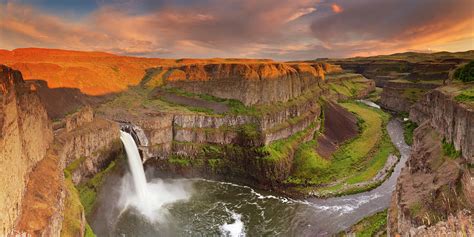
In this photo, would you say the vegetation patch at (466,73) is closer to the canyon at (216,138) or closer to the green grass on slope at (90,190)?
the canyon at (216,138)

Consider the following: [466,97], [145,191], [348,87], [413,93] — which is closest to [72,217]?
[145,191]

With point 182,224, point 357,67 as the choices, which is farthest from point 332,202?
point 357,67

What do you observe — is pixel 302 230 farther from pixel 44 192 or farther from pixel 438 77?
pixel 438 77

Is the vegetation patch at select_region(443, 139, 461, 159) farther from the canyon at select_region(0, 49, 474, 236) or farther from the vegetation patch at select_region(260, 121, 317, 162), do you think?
the vegetation patch at select_region(260, 121, 317, 162)

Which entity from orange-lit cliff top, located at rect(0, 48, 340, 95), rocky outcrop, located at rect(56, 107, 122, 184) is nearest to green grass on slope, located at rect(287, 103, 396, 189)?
orange-lit cliff top, located at rect(0, 48, 340, 95)

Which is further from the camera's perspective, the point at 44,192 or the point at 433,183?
the point at 433,183

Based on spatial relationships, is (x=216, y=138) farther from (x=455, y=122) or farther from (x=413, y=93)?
(x=413, y=93)
